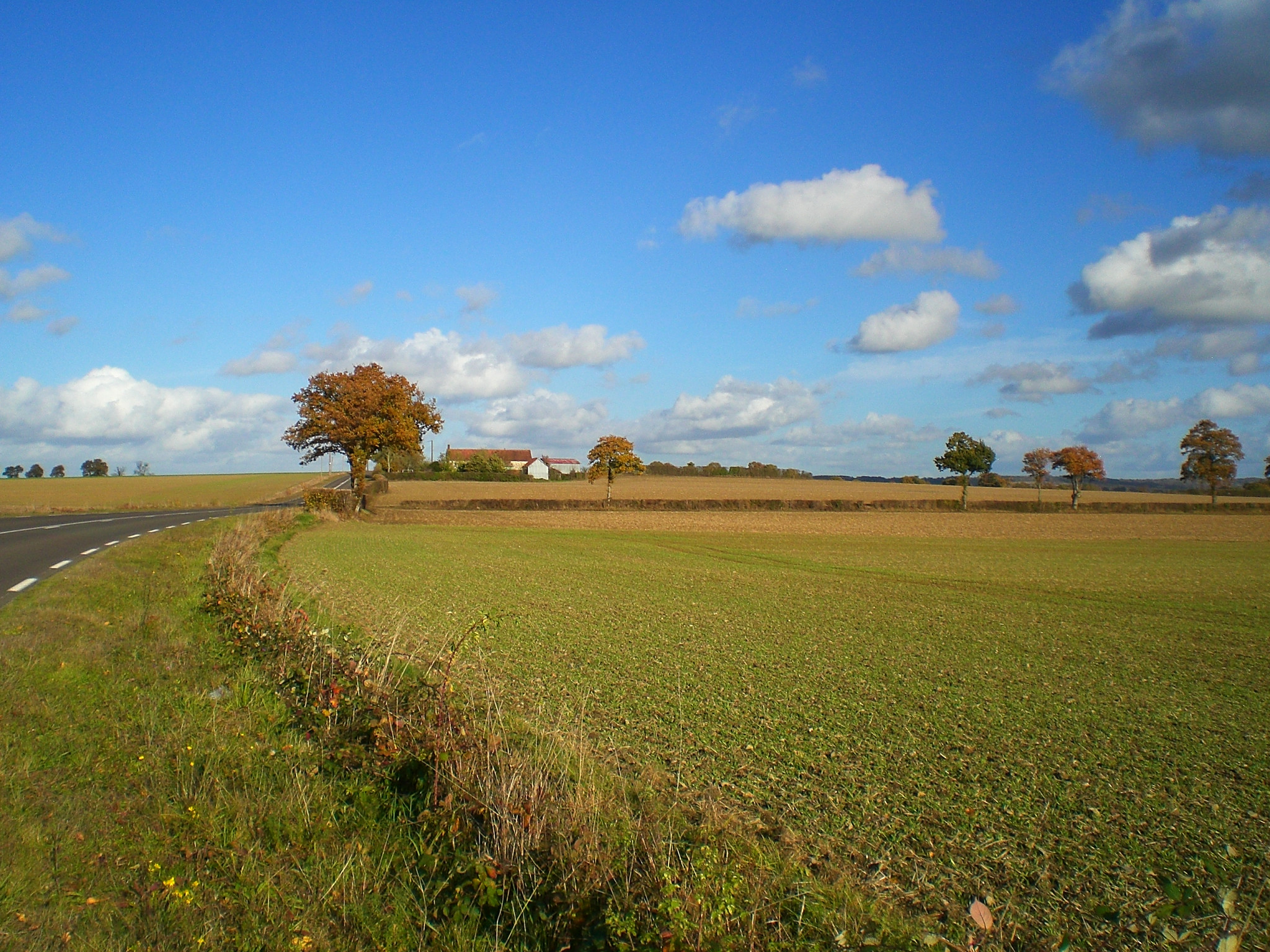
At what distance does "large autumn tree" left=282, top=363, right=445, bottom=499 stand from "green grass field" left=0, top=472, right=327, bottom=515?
389 inches

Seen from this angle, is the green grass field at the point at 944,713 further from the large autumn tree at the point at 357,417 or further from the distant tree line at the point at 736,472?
the distant tree line at the point at 736,472

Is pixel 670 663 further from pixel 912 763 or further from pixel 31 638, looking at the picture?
pixel 31 638

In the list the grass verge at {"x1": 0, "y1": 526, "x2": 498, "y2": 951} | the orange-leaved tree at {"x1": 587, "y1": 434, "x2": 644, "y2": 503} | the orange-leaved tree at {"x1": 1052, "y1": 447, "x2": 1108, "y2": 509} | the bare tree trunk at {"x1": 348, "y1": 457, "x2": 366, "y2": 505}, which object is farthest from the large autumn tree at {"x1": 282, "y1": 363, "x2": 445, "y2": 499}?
the orange-leaved tree at {"x1": 1052, "y1": 447, "x2": 1108, "y2": 509}

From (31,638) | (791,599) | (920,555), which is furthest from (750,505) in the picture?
(31,638)

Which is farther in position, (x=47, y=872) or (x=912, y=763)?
(x=912, y=763)

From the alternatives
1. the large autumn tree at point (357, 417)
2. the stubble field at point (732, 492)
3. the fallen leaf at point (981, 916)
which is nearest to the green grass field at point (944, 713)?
the fallen leaf at point (981, 916)

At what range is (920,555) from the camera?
2970cm

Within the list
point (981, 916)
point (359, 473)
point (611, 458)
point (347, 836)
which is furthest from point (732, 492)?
point (981, 916)

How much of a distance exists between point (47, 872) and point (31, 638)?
6.00 m

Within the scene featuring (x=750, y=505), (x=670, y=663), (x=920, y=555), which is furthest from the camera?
(x=750, y=505)

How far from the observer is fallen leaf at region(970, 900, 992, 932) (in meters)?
3.92

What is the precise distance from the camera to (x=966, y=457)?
A: 71938 millimetres

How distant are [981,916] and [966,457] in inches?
2870

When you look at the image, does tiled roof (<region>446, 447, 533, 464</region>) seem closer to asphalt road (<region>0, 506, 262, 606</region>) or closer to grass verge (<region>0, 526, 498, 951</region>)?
asphalt road (<region>0, 506, 262, 606</region>)
